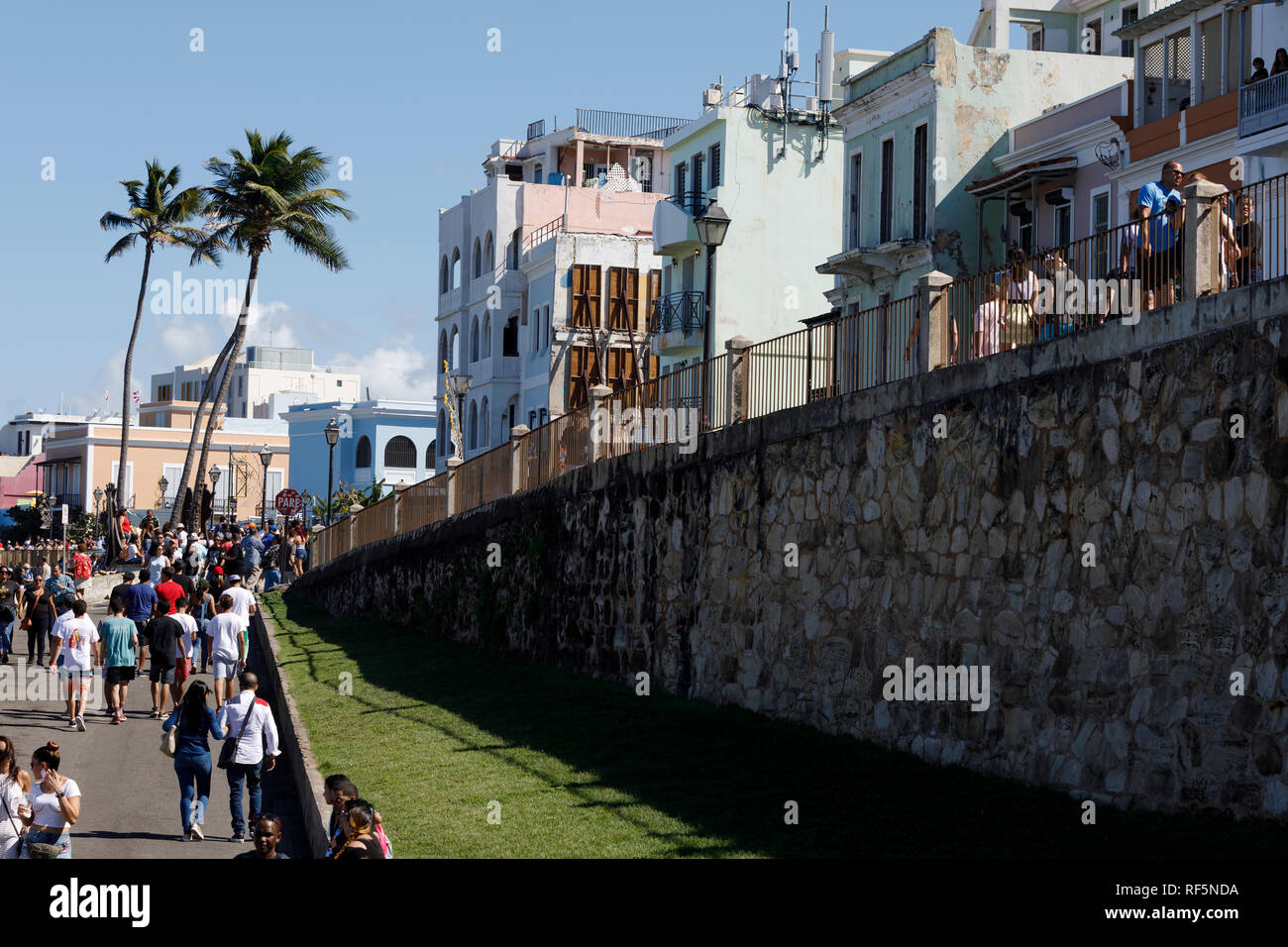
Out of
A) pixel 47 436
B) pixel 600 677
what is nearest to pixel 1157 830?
pixel 600 677

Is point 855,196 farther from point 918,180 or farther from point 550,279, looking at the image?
point 550,279

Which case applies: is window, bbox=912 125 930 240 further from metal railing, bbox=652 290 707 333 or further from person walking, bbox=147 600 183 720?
person walking, bbox=147 600 183 720

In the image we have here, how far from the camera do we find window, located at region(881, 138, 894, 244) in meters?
35.6

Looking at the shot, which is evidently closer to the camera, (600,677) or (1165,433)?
(1165,433)

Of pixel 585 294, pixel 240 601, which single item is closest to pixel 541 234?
pixel 585 294

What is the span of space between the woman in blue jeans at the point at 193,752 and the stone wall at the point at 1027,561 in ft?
17.8

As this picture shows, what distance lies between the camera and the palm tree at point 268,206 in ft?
184

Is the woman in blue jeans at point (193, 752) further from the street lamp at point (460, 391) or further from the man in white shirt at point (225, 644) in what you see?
the street lamp at point (460, 391)

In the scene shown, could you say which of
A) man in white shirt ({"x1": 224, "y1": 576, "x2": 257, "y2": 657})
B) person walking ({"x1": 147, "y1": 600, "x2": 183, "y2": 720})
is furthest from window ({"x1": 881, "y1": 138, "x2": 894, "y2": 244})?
person walking ({"x1": 147, "y1": 600, "x2": 183, "y2": 720})

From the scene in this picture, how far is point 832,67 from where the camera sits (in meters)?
46.2

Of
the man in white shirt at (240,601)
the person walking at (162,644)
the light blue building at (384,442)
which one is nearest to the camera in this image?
the person walking at (162,644)

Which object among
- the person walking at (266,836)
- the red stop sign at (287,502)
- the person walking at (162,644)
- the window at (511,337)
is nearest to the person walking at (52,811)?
the person walking at (266,836)

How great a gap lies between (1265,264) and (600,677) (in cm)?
1136
